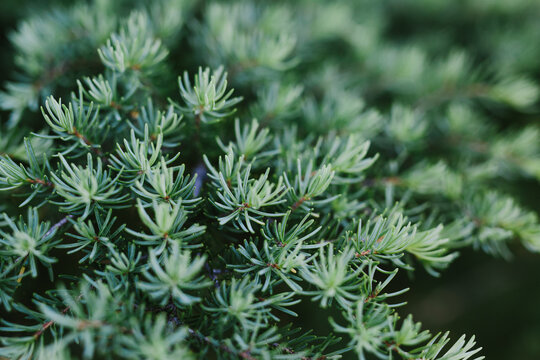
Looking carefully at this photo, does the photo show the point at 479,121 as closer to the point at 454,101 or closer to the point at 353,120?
the point at 454,101

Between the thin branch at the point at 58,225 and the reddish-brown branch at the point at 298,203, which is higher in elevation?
the reddish-brown branch at the point at 298,203

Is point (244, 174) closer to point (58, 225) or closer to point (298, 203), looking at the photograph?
point (298, 203)

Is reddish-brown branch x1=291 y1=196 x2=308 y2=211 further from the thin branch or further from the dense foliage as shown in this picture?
the thin branch

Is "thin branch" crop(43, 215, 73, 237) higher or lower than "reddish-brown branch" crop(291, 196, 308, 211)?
lower

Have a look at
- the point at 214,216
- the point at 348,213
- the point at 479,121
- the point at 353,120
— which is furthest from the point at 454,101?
the point at 214,216

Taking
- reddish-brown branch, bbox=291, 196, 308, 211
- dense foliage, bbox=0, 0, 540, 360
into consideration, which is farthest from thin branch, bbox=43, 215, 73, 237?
reddish-brown branch, bbox=291, 196, 308, 211

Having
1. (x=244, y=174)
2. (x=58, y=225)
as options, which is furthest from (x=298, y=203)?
(x=58, y=225)

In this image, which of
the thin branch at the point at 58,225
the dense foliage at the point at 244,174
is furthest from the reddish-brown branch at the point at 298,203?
the thin branch at the point at 58,225

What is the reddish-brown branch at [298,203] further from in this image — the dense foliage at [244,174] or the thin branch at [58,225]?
the thin branch at [58,225]
